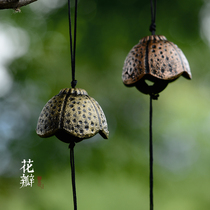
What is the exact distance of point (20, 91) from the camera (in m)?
1.62

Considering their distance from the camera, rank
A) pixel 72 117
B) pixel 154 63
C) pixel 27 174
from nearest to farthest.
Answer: pixel 72 117 → pixel 154 63 → pixel 27 174

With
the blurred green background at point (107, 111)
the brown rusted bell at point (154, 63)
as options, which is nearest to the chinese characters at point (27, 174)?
the blurred green background at point (107, 111)

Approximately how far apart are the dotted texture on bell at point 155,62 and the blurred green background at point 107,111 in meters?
1.00

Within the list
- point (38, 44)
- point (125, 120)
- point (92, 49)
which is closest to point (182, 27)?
point (92, 49)

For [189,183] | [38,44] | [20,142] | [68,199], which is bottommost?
[68,199]

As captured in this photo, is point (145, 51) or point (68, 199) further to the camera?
point (68, 199)

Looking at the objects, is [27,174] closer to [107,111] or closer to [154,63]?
[107,111]

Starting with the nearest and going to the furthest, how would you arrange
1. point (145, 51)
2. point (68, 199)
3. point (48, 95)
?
point (145, 51)
point (68, 199)
point (48, 95)

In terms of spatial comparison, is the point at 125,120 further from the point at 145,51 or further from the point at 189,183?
the point at 145,51

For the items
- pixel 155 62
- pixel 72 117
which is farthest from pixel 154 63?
pixel 72 117

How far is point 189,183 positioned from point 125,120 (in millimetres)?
526

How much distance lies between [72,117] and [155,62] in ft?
0.83

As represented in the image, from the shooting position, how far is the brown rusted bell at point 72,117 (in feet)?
1.57

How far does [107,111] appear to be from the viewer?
1.65m
